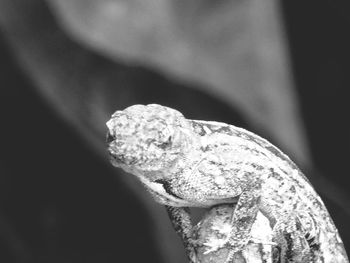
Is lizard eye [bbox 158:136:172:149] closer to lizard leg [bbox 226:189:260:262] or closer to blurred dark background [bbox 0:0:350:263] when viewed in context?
lizard leg [bbox 226:189:260:262]

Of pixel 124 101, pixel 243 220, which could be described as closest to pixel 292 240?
pixel 243 220

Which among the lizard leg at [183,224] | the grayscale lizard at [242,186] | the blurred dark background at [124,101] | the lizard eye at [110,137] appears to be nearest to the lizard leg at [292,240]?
the grayscale lizard at [242,186]

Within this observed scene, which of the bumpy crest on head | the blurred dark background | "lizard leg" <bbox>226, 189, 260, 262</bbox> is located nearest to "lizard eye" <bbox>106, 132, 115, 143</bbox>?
the bumpy crest on head

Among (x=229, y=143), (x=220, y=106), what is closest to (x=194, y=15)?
(x=220, y=106)

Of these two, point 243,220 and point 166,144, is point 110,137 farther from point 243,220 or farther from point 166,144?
point 243,220

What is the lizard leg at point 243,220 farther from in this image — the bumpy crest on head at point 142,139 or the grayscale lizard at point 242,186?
the bumpy crest on head at point 142,139
